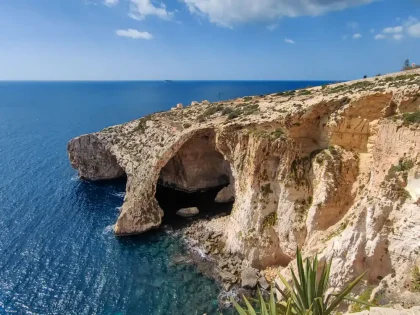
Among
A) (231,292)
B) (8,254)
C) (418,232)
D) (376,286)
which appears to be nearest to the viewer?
(418,232)

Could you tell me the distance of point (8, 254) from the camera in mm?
32406

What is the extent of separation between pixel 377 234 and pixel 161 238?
23.3m

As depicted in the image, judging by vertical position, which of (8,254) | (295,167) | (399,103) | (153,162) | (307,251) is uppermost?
(399,103)

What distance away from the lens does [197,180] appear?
49406mm

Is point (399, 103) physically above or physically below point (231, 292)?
above

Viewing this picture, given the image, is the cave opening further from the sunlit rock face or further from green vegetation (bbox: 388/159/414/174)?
green vegetation (bbox: 388/159/414/174)

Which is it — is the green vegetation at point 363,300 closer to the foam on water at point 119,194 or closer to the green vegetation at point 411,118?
the green vegetation at point 411,118

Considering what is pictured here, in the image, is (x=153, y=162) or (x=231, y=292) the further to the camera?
(x=153, y=162)

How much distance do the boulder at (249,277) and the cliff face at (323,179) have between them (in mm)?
1119

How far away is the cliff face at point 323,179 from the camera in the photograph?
19.6 meters

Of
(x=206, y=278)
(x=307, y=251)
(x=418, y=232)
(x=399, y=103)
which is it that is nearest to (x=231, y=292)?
(x=206, y=278)

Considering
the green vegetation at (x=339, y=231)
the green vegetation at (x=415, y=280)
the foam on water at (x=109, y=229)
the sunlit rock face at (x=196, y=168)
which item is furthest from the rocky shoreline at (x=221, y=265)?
the sunlit rock face at (x=196, y=168)

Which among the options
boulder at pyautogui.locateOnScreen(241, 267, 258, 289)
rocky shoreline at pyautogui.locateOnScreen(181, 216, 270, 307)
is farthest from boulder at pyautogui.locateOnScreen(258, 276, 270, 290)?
→ boulder at pyautogui.locateOnScreen(241, 267, 258, 289)

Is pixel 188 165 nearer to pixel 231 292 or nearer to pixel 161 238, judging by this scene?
pixel 161 238
